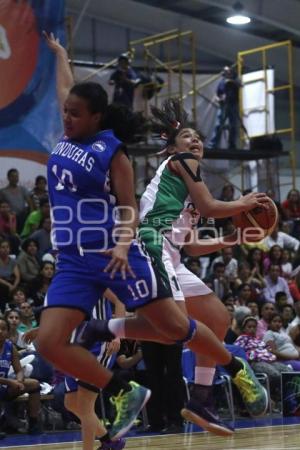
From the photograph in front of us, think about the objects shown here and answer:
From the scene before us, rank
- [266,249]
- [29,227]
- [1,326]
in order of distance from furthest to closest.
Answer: [266,249] < [29,227] < [1,326]

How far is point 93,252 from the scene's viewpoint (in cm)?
521

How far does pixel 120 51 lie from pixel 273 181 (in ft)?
23.4

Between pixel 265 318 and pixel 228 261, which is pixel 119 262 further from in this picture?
pixel 228 261

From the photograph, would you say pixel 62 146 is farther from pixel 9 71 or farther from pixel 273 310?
pixel 9 71

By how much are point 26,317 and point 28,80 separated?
4705mm

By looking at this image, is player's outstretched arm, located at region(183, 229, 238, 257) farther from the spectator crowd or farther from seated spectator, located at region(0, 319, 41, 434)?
seated spectator, located at region(0, 319, 41, 434)

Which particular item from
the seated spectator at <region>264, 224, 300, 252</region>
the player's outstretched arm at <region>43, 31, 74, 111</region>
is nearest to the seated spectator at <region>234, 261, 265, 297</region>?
the seated spectator at <region>264, 224, 300, 252</region>

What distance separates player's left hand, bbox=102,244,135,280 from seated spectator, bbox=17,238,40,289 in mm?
6929

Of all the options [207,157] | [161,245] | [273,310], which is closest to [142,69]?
[207,157]

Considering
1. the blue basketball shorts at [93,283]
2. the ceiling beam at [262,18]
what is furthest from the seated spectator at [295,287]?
the blue basketball shorts at [93,283]

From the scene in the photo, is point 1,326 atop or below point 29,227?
below

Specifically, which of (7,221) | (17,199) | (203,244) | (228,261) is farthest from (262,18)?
(203,244)

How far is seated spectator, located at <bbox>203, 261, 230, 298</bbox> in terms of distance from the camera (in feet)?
45.1

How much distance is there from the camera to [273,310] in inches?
508
